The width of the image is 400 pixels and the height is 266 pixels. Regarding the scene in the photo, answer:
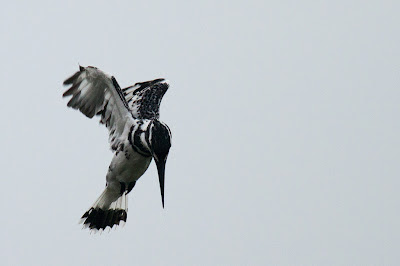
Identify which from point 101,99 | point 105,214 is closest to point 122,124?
point 101,99

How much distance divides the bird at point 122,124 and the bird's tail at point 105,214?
0.86ft

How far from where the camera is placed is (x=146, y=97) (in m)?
10.2

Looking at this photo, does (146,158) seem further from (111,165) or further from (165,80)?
(165,80)

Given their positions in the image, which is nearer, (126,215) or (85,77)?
(85,77)

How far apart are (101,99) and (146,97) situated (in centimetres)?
77

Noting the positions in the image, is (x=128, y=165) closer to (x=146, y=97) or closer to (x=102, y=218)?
(x=146, y=97)

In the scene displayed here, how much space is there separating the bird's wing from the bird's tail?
4.20ft

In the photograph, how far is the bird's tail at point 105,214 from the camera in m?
10.5

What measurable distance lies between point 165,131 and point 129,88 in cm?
202

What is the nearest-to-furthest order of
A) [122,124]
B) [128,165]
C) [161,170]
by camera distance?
1. [161,170]
2. [128,165]
3. [122,124]

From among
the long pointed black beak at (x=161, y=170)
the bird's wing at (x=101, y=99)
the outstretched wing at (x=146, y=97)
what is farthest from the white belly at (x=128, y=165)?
the outstretched wing at (x=146, y=97)

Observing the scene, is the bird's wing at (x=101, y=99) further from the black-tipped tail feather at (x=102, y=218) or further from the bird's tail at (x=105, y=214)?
the black-tipped tail feather at (x=102, y=218)

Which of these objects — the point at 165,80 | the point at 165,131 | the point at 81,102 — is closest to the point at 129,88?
the point at 165,80

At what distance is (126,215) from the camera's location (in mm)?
10625
